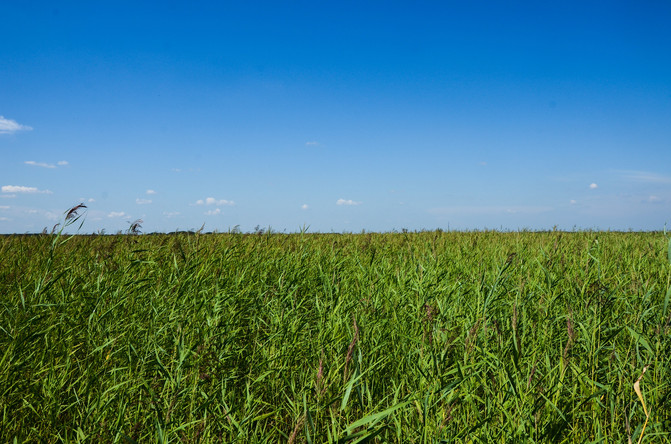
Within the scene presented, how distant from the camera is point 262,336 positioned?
353 centimetres

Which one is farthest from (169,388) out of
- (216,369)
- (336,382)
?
(336,382)

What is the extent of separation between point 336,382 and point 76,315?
2.38 m

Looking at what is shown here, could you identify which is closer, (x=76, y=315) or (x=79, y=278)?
(x=76, y=315)

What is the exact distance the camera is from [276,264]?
5.58 m

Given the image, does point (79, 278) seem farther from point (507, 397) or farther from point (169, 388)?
Answer: point (507, 397)

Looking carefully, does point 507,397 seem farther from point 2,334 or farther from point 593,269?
point 593,269

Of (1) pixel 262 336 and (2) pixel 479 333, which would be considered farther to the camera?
(1) pixel 262 336

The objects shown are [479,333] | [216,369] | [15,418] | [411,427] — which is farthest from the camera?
[479,333]

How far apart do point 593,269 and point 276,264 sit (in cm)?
429

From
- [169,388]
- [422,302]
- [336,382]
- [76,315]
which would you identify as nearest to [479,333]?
[422,302]

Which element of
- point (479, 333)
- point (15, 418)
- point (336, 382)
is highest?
point (479, 333)

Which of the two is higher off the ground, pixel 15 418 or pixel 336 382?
pixel 336 382

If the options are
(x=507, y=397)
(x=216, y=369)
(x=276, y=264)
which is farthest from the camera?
(x=276, y=264)

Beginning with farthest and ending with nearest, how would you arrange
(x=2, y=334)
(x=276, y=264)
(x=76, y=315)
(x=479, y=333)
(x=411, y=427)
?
(x=276, y=264), (x=76, y=315), (x=2, y=334), (x=479, y=333), (x=411, y=427)
